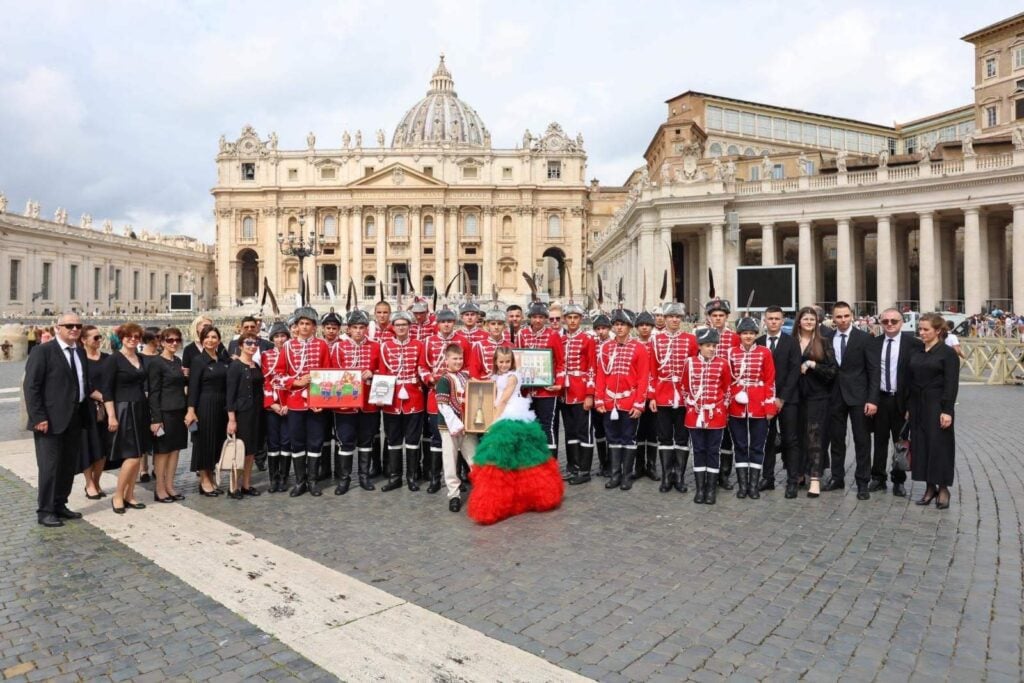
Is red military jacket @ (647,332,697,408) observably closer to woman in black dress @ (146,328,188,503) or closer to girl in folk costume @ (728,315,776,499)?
girl in folk costume @ (728,315,776,499)

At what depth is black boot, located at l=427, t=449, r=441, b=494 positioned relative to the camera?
788 centimetres

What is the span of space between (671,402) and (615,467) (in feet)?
3.55

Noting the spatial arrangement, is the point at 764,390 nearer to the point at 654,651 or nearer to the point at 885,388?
the point at 885,388

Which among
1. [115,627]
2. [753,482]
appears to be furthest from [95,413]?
[753,482]

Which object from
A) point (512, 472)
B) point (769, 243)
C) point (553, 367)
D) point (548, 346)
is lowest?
point (512, 472)

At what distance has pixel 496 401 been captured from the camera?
721 centimetres

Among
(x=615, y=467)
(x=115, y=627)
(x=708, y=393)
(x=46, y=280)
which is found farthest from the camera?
(x=46, y=280)

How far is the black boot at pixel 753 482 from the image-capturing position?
753 cm

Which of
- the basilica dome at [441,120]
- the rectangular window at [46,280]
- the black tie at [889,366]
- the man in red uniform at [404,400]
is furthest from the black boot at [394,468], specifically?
the basilica dome at [441,120]

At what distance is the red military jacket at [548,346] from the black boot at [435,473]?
141 cm

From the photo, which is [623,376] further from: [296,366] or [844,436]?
[296,366]

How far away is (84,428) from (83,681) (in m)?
4.15

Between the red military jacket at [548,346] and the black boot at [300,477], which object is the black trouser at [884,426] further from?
the black boot at [300,477]

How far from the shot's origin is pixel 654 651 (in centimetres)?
397
